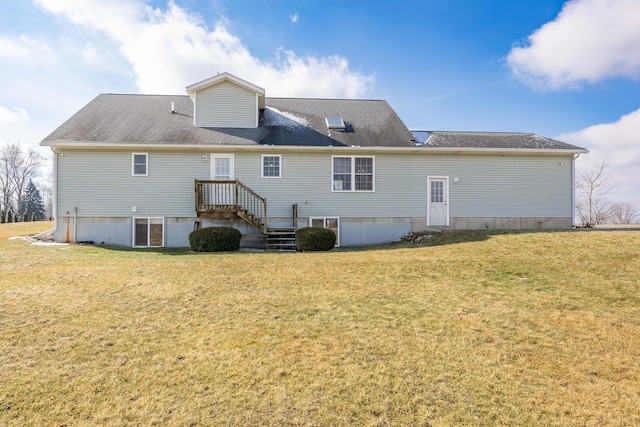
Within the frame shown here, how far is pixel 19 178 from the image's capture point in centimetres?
4253

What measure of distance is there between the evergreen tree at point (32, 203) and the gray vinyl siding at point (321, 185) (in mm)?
40529

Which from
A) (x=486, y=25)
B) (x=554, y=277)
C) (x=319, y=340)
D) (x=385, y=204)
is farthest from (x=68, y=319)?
(x=486, y=25)

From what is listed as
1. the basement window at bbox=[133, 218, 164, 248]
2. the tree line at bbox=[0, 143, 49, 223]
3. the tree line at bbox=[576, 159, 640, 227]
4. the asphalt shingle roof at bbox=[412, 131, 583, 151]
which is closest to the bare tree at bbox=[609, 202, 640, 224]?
the tree line at bbox=[576, 159, 640, 227]

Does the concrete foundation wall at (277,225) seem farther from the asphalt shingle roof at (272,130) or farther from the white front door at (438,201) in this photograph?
the asphalt shingle roof at (272,130)

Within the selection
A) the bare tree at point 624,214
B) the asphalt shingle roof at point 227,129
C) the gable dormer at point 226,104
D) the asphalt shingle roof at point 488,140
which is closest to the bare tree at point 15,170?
the asphalt shingle roof at point 227,129

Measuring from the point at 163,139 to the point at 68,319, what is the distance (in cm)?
983

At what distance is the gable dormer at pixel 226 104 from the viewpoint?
13.8 m

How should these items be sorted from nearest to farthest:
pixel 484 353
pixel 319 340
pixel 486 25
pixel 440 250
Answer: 1. pixel 484 353
2. pixel 319 340
3. pixel 440 250
4. pixel 486 25

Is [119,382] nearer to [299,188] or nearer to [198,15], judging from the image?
[299,188]

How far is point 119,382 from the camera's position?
122 inches

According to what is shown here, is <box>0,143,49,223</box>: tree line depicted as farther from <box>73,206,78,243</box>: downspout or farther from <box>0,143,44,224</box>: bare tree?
<box>73,206,78,243</box>: downspout

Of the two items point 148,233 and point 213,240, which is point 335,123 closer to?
point 213,240

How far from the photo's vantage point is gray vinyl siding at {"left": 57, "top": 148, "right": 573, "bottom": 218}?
1266 cm

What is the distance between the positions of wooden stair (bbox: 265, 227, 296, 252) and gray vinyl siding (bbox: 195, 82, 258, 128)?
4957mm
